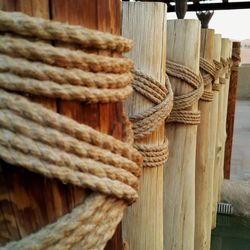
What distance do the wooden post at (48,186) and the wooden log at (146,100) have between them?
444 mm

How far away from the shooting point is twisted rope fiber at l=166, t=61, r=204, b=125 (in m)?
1.32

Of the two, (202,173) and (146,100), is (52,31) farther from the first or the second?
(202,173)

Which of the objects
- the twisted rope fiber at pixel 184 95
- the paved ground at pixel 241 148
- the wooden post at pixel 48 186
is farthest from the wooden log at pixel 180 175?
the paved ground at pixel 241 148

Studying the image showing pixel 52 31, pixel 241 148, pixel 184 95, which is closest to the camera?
pixel 52 31

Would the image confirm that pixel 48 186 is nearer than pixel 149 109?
Yes

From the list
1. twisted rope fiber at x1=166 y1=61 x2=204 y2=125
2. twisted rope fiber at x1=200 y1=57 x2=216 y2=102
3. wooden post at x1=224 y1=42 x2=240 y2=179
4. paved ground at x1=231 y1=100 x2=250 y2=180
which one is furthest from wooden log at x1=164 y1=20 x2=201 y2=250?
paved ground at x1=231 y1=100 x2=250 y2=180

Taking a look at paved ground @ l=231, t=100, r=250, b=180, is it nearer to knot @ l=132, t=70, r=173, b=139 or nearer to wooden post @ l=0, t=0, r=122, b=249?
knot @ l=132, t=70, r=173, b=139

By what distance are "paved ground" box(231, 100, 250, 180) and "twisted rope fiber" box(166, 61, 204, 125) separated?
2368 millimetres

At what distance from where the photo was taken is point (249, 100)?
1066 centimetres

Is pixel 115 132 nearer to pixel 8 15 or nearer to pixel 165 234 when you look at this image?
pixel 8 15

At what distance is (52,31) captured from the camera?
19.8 inches

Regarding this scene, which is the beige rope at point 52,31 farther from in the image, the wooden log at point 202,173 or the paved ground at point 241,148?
the paved ground at point 241,148

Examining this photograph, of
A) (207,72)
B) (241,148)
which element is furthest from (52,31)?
(241,148)

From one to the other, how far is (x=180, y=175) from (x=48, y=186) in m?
0.93
